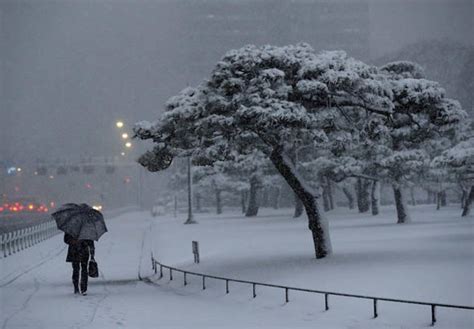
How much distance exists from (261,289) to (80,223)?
4.51m

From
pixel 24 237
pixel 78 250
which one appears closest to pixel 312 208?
pixel 78 250

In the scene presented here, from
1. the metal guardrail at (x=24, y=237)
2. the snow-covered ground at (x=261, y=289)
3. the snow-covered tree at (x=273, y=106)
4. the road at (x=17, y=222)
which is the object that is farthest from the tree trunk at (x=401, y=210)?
the road at (x=17, y=222)

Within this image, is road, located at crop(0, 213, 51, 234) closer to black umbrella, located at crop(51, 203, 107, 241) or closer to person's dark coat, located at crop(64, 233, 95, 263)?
black umbrella, located at crop(51, 203, 107, 241)

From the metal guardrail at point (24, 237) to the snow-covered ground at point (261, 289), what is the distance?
231 centimetres

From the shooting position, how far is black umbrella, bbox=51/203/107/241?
53.9 feet

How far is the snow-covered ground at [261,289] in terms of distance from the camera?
12883 millimetres

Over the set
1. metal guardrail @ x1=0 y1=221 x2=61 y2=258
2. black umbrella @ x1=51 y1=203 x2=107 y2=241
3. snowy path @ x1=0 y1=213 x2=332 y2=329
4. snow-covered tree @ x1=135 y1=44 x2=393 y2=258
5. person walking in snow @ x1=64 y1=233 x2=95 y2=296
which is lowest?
snowy path @ x1=0 y1=213 x2=332 y2=329

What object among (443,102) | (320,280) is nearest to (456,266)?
(320,280)

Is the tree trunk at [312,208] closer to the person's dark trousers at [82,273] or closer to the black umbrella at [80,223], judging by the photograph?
the black umbrella at [80,223]

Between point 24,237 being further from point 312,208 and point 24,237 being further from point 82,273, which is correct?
point 82,273

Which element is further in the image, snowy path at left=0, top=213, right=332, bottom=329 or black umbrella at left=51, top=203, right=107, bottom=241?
black umbrella at left=51, top=203, right=107, bottom=241

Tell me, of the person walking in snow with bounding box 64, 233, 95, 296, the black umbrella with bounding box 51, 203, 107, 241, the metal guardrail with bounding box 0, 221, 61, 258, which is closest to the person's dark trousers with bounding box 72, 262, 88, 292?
the person walking in snow with bounding box 64, 233, 95, 296

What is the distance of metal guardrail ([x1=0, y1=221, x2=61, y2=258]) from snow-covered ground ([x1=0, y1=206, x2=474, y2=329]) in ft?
Result: 7.58

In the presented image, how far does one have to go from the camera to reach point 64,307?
14898 millimetres
